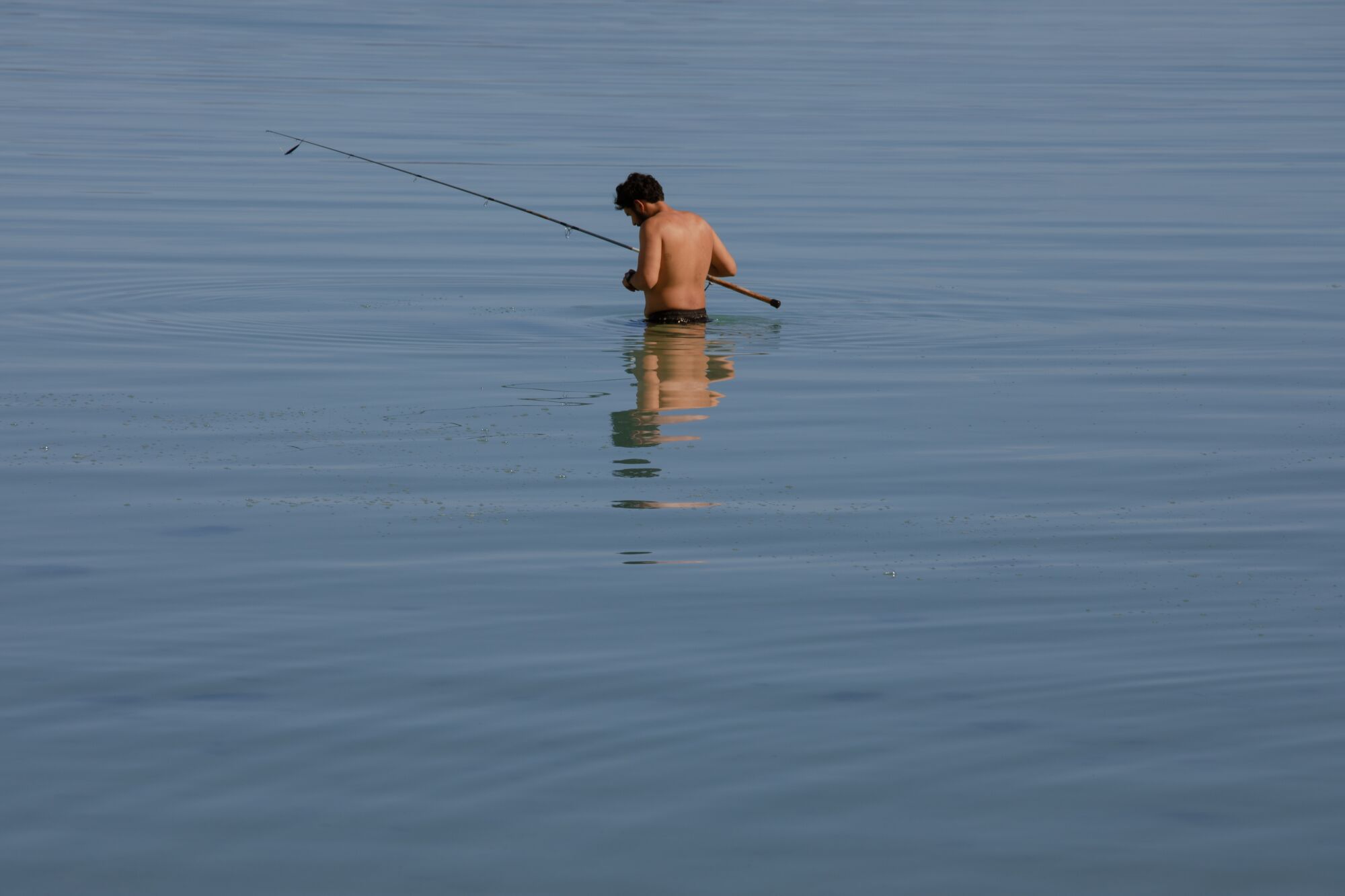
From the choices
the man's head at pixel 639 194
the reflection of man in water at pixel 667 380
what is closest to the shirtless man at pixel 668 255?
the man's head at pixel 639 194

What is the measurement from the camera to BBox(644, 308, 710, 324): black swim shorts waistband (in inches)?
439

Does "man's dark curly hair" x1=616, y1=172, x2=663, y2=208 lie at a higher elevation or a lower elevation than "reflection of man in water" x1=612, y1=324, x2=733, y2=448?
higher

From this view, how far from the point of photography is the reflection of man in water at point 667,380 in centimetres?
825

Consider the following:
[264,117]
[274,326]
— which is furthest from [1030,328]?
[264,117]

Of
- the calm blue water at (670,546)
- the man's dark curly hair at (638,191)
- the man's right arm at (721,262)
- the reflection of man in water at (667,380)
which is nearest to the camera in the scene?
the calm blue water at (670,546)

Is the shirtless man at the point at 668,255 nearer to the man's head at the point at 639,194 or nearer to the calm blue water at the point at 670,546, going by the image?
the man's head at the point at 639,194

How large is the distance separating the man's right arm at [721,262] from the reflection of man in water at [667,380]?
326mm

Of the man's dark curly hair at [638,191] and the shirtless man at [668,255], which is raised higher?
the man's dark curly hair at [638,191]

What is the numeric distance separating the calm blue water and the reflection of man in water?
43 millimetres

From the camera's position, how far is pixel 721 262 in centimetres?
1119

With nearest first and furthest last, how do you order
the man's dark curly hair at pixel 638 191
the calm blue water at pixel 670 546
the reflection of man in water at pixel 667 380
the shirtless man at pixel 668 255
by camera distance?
the calm blue water at pixel 670 546, the reflection of man in water at pixel 667 380, the man's dark curly hair at pixel 638 191, the shirtless man at pixel 668 255

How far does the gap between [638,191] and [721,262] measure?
2.54ft

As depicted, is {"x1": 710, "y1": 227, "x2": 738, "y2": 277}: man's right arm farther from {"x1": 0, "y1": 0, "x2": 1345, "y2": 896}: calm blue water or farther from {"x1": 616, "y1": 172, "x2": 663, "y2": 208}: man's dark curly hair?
{"x1": 616, "y1": 172, "x2": 663, "y2": 208}: man's dark curly hair

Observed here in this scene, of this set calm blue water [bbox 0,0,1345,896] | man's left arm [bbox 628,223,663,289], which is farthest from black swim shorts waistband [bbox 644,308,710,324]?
man's left arm [bbox 628,223,663,289]
